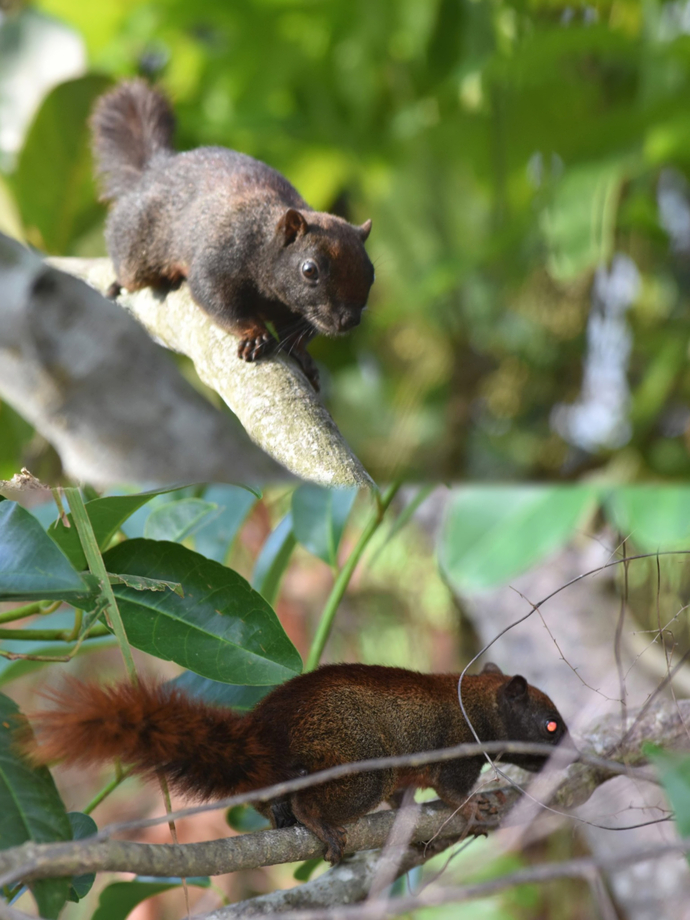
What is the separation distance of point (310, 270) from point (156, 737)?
11.8 inches

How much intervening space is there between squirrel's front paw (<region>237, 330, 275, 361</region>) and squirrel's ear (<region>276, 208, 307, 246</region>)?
10 centimetres

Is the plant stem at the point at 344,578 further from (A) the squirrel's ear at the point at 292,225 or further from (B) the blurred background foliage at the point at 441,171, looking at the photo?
(A) the squirrel's ear at the point at 292,225

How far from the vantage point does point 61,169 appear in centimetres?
80

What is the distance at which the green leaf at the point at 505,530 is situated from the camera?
34 cm

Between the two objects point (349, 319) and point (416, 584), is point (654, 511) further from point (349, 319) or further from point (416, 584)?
point (416, 584)

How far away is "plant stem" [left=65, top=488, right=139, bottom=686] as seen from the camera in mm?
456

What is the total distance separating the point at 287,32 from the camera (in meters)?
1.15

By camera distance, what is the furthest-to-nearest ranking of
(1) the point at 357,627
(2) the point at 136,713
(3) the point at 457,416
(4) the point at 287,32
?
(1) the point at 357,627 → (4) the point at 287,32 → (3) the point at 457,416 → (2) the point at 136,713

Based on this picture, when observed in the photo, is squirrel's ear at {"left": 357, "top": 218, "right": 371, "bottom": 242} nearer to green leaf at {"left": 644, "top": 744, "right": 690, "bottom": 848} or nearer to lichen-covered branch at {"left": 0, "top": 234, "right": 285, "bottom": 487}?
lichen-covered branch at {"left": 0, "top": 234, "right": 285, "bottom": 487}

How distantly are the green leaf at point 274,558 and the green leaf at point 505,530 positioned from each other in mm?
360

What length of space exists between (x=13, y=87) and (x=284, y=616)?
1320 millimetres

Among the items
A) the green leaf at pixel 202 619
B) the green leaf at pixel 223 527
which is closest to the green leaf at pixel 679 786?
the green leaf at pixel 202 619

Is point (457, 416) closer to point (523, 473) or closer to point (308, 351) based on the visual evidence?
point (523, 473)

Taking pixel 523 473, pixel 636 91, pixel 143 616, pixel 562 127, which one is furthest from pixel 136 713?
pixel 636 91
